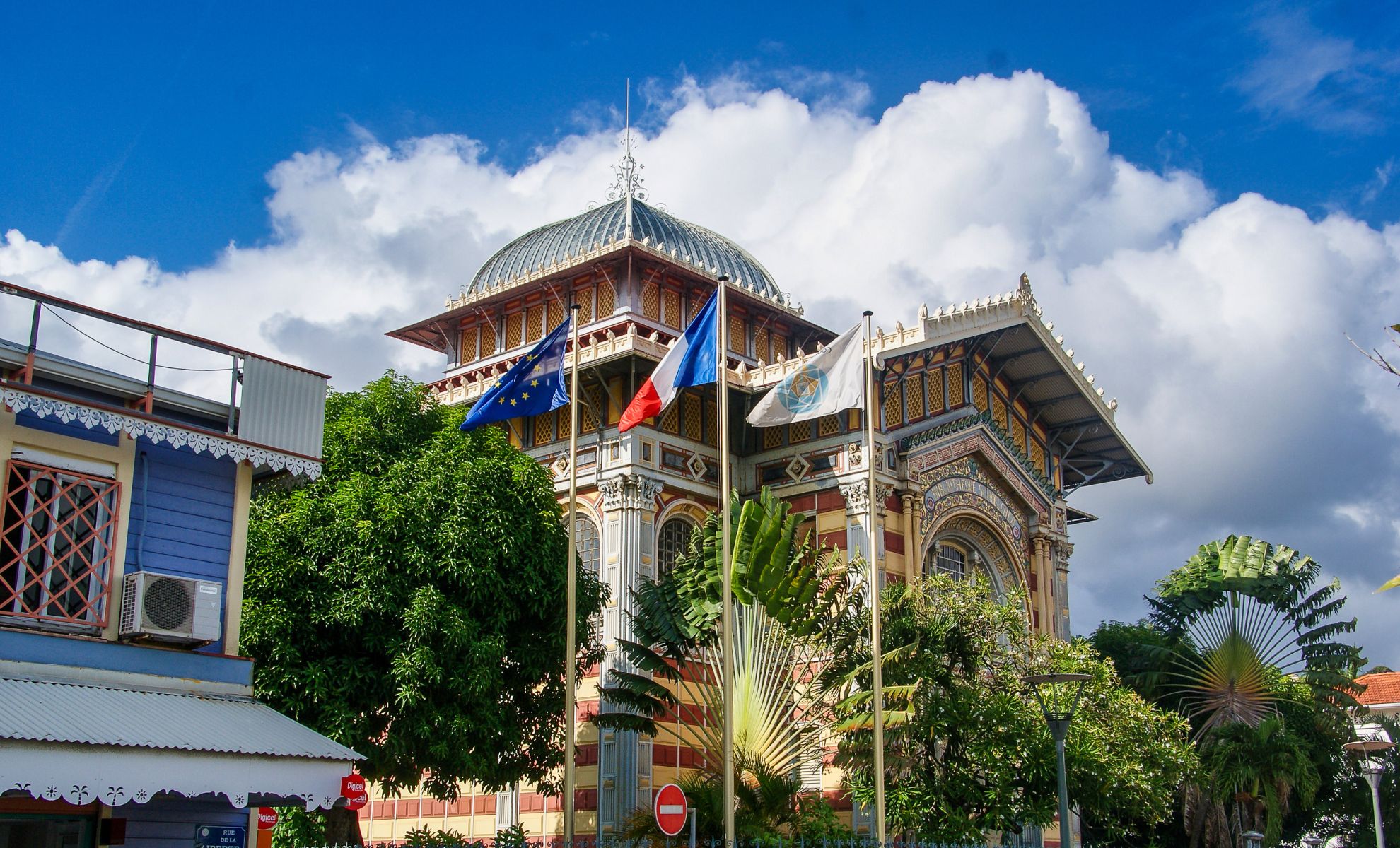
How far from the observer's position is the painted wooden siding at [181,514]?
55.9 ft

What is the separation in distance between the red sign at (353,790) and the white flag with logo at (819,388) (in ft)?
27.2

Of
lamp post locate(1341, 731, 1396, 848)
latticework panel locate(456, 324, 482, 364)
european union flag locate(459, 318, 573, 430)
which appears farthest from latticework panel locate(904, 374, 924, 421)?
lamp post locate(1341, 731, 1396, 848)

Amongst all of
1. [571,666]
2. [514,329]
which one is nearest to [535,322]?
[514,329]

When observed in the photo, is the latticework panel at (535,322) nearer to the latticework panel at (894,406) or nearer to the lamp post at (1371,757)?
the latticework panel at (894,406)

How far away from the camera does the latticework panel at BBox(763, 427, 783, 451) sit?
33438mm

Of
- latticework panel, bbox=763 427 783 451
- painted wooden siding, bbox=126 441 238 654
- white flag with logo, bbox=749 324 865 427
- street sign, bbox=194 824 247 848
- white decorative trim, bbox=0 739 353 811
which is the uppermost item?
latticework panel, bbox=763 427 783 451

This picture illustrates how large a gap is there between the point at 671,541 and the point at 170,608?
53.2 ft

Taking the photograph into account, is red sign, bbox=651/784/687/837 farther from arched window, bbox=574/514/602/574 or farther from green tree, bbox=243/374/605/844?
arched window, bbox=574/514/602/574

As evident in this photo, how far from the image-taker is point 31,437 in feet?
53.6

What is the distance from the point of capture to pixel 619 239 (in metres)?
35.2

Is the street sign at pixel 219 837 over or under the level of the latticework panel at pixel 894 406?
under

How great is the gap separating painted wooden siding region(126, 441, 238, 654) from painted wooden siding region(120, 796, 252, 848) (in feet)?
6.19

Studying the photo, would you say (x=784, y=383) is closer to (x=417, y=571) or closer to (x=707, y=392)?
(x=417, y=571)

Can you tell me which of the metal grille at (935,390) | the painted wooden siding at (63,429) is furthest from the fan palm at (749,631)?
the painted wooden siding at (63,429)
